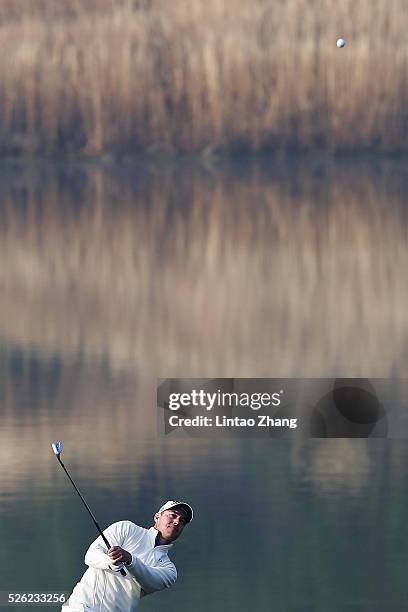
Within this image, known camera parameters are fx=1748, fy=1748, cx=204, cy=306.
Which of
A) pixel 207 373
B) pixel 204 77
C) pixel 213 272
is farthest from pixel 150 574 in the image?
pixel 204 77

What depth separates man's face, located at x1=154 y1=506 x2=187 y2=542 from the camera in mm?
4918

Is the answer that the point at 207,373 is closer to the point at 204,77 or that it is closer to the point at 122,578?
the point at 122,578

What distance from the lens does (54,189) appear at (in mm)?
23703

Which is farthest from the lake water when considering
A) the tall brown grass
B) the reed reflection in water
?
the tall brown grass

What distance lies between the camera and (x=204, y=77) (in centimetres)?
2488

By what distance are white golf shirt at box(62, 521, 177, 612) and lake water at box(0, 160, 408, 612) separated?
88cm

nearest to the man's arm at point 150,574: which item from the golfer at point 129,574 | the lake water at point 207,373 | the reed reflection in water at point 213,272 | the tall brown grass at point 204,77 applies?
the golfer at point 129,574

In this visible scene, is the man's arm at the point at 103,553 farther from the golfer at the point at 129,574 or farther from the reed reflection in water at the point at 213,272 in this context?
the reed reflection in water at the point at 213,272

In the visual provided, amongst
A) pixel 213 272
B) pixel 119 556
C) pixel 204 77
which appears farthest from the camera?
pixel 204 77

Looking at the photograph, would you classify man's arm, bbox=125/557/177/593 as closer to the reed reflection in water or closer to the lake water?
the lake water

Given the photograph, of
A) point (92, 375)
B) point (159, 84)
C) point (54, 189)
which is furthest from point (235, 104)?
point (92, 375)

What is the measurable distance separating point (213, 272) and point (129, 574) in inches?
379

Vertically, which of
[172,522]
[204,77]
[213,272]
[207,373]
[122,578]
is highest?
[204,77]

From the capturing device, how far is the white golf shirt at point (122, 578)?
16.1 ft
